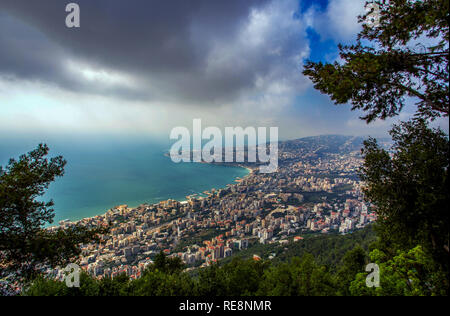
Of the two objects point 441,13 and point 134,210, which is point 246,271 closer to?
point 441,13

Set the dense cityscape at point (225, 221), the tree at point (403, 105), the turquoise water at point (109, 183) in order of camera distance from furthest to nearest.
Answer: the turquoise water at point (109, 183) → the dense cityscape at point (225, 221) → the tree at point (403, 105)

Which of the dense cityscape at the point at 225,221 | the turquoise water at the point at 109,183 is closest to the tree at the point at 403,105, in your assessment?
the dense cityscape at the point at 225,221

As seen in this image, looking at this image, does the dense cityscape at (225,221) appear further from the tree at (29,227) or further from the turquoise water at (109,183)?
the turquoise water at (109,183)

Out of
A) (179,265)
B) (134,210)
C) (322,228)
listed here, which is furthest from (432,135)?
(134,210)

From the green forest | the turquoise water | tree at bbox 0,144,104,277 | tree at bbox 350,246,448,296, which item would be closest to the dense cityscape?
tree at bbox 0,144,104,277

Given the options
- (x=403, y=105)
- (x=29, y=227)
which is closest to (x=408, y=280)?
(x=403, y=105)

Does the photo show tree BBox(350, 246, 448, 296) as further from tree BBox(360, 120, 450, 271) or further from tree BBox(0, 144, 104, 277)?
tree BBox(0, 144, 104, 277)
